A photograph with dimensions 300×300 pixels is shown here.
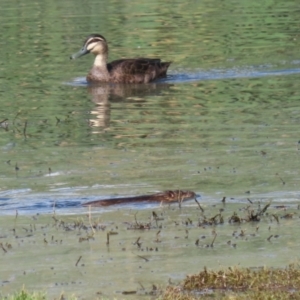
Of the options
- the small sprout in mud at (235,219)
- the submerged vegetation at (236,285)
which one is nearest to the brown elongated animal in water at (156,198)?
the small sprout in mud at (235,219)

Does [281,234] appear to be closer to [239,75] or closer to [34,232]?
[34,232]

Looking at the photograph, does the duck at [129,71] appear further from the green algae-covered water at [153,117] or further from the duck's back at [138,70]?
the green algae-covered water at [153,117]

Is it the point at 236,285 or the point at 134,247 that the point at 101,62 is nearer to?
the point at 134,247

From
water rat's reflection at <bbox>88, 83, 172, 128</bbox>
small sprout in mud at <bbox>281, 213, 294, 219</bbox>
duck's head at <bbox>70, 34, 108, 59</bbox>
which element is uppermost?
small sprout in mud at <bbox>281, 213, 294, 219</bbox>

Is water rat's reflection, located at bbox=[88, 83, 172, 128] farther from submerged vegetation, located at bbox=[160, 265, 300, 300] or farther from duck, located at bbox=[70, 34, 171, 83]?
submerged vegetation, located at bbox=[160, 265, 300, 300]

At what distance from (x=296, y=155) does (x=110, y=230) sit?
343 cm

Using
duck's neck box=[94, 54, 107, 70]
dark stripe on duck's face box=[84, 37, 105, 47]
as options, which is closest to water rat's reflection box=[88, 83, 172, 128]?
duck's neck box=[94, 54, 107, 70]

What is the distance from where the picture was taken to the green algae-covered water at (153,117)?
34.7ft

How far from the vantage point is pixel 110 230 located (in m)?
8.98

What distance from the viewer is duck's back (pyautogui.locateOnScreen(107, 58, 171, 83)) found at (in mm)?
18953

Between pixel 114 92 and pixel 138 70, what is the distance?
901mm

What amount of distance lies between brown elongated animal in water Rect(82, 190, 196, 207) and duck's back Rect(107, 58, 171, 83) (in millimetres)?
9110

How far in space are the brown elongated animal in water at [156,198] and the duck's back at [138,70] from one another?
29.9 feet

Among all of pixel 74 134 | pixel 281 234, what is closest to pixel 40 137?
pixel 74 134
